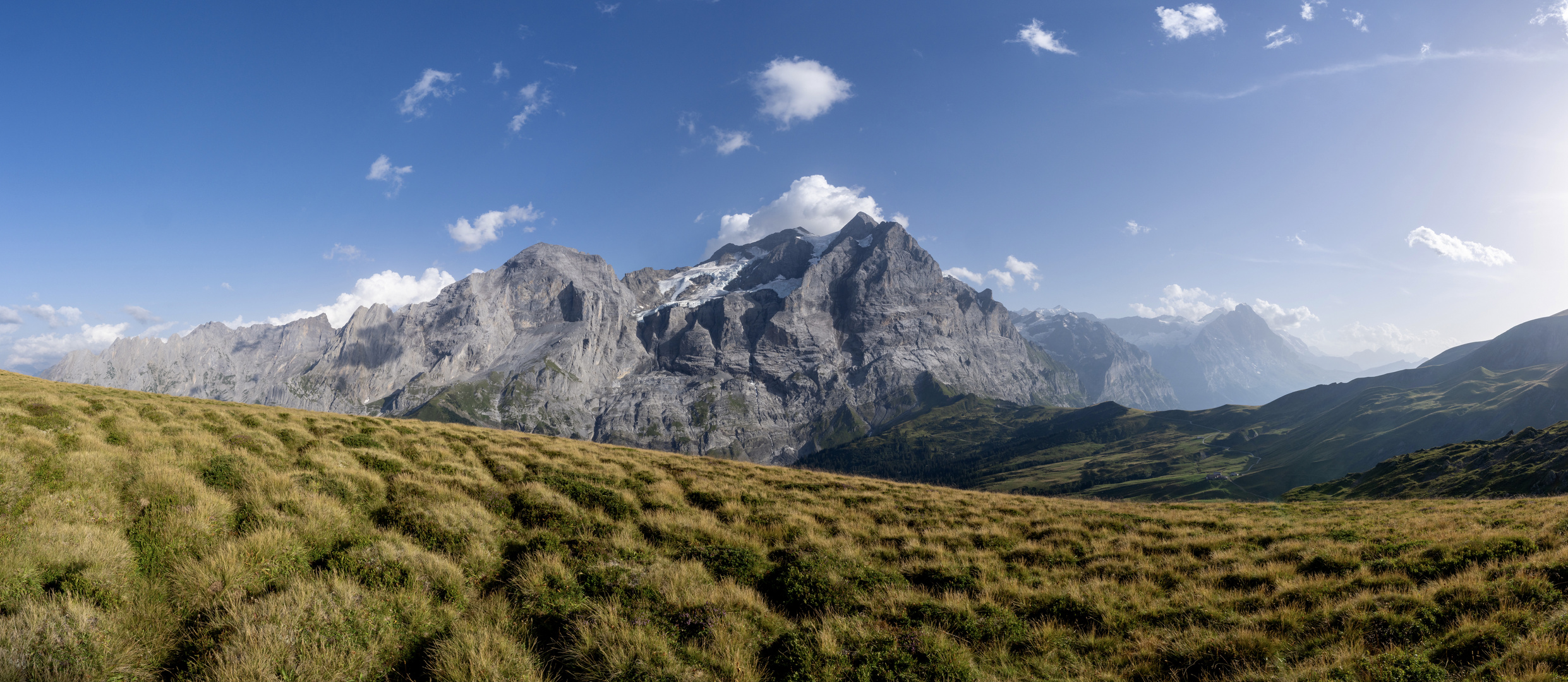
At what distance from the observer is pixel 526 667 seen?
298 inches

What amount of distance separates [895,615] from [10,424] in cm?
2562

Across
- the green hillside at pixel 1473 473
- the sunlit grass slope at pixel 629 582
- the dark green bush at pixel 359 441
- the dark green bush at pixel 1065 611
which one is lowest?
the green hillside at pixel 1473 473

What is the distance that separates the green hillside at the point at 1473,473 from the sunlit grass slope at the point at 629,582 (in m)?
97.1

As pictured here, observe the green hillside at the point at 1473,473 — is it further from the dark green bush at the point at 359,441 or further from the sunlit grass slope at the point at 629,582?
the dark green bush at the point at 359,441

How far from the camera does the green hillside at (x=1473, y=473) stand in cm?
7581

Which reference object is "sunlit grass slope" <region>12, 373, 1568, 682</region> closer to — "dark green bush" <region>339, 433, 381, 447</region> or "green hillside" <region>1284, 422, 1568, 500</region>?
"dark green bush" <region>339, 433, 381, 447</region>

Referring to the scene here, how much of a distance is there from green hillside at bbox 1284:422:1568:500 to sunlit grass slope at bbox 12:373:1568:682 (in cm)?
9707

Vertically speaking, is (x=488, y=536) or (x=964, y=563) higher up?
(x=488, y=536)

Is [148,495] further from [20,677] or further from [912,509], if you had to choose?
[912,509]

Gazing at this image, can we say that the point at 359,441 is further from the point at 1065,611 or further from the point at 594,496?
the point at 1065,611

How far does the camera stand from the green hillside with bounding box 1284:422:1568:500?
75.8 m

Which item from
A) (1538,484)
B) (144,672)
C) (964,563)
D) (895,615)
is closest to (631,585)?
(895,615)

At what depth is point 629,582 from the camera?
10805mm

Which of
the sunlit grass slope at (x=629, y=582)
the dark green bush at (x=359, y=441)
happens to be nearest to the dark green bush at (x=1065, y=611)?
the sunlit grass slope at (x=629, y=582)
